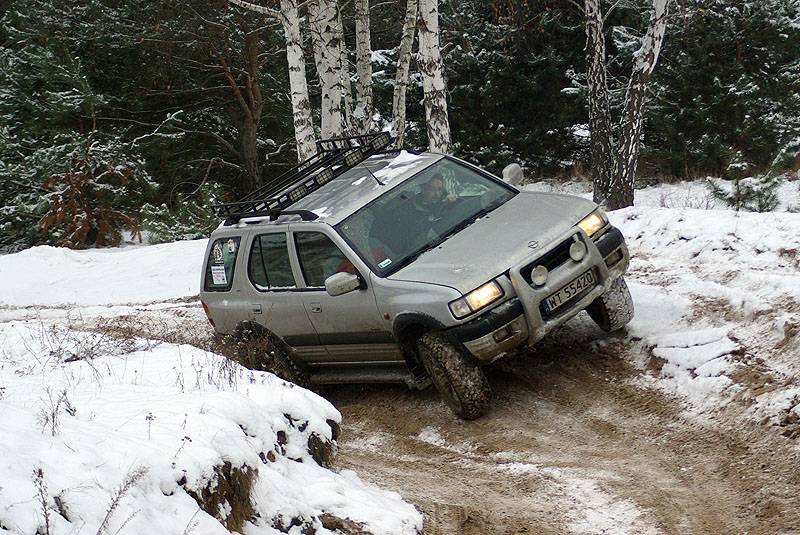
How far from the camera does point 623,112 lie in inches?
504

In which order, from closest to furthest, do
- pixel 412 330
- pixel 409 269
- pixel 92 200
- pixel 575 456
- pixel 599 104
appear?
pixel 575 456 → pixel 409 269 → pixel 412 330 → pixel 599 104 → pixel 92 200

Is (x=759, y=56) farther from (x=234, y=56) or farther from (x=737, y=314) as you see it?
(x=234, y=56)

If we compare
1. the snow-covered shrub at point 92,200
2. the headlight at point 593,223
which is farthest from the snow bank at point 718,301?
the snow-covered shrub at point 92,200

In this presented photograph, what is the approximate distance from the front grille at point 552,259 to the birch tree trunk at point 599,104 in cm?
668

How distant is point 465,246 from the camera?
22.5 feet

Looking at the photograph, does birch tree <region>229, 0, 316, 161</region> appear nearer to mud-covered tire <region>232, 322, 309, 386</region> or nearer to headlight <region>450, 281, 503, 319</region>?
mud-covered tire <region>232, 322, 309, 386</region>

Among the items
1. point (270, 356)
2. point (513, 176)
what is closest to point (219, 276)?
point (270, 356)

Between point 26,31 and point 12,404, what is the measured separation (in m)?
19.3

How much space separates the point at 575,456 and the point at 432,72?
8.13 m

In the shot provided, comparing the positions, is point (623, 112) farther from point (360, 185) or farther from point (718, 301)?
point (360, 185)

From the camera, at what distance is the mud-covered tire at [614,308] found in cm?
733

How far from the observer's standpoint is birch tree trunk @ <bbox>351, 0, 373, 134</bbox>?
17.3 meters

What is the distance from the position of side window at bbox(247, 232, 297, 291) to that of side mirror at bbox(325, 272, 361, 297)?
0.94 metres

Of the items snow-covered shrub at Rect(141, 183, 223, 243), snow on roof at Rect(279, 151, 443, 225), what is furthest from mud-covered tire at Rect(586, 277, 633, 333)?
snow-covered shrub at Rect(141, 183, 223, 243)
